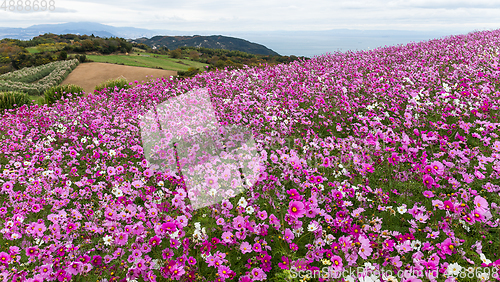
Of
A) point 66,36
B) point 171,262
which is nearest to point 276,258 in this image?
point 171,262

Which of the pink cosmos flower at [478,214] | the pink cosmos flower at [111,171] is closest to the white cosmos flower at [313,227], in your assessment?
the pink cosmos flower at [478,214]

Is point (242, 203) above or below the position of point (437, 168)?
below

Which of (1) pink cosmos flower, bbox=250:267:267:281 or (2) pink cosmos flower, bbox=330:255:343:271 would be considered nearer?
(2) pink cosmos flower, bbox=330:255:343:271

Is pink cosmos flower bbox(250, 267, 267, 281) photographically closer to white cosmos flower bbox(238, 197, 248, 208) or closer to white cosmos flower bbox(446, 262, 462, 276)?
white cosmos flower bbox(238, 197, 248, 208)

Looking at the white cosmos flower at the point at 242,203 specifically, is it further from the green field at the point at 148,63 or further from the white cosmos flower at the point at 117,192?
the green field at the point at 148,63

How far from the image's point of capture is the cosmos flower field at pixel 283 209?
2768mm

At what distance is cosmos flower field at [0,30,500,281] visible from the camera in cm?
277

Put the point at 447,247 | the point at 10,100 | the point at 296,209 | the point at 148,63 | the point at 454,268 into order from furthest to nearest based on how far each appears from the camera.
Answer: the point at 148,63, the point at 10,100, the point at 296,209, the point at 447,247, the point at 454,268

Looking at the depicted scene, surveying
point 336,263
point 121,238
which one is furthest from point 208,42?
point 336,263

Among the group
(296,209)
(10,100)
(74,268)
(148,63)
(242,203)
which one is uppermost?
(148,63)

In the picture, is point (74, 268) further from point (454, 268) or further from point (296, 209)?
point (454, 268)

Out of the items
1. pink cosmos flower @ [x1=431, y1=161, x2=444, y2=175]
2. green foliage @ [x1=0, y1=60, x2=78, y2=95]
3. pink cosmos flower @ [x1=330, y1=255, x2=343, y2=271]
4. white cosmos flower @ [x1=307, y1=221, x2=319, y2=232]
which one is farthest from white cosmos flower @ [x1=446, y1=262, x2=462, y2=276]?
green foliage @ [x1=0, y1=60, x2=78, y2=95]

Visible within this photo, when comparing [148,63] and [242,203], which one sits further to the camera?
[148,63]

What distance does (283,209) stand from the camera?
391 centimetres
